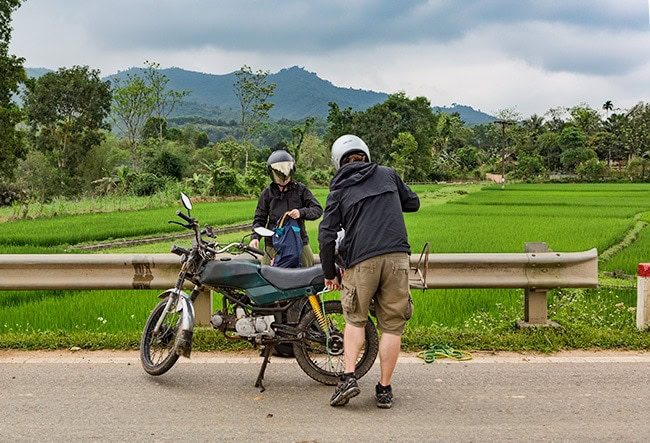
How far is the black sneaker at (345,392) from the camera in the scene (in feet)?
14.3

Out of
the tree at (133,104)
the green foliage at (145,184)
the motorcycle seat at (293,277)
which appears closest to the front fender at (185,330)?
the motorcycle seat at (293,277)

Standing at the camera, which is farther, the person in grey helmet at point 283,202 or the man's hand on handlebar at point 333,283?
the person in grey helmet at point 283,202

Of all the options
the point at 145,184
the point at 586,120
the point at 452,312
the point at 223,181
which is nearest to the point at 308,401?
the point at 452,312

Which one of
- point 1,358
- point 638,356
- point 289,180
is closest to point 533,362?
point 638,356

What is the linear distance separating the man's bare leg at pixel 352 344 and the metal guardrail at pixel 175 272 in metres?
1.70

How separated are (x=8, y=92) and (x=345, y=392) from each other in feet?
92.8

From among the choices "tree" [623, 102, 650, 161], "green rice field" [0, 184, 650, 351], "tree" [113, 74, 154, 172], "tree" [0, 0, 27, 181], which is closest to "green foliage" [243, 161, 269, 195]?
"tree" [0, 0, 27, 181]

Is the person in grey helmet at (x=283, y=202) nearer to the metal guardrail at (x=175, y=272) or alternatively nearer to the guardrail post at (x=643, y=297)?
the metal guardrail at (x=175, y=272)

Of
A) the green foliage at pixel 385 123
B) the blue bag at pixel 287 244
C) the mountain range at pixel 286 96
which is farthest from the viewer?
the mountain range at pixel 286 96

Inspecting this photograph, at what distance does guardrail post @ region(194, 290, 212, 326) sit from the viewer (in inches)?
239

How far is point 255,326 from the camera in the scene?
4914mm

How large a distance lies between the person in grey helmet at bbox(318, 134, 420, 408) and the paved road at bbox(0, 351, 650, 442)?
0.32m

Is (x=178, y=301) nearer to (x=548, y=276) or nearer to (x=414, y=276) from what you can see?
(x=414, y=276)

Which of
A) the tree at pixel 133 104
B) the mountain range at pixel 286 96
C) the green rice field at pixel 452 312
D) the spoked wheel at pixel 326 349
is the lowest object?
the green rice field at pixel 452 312
